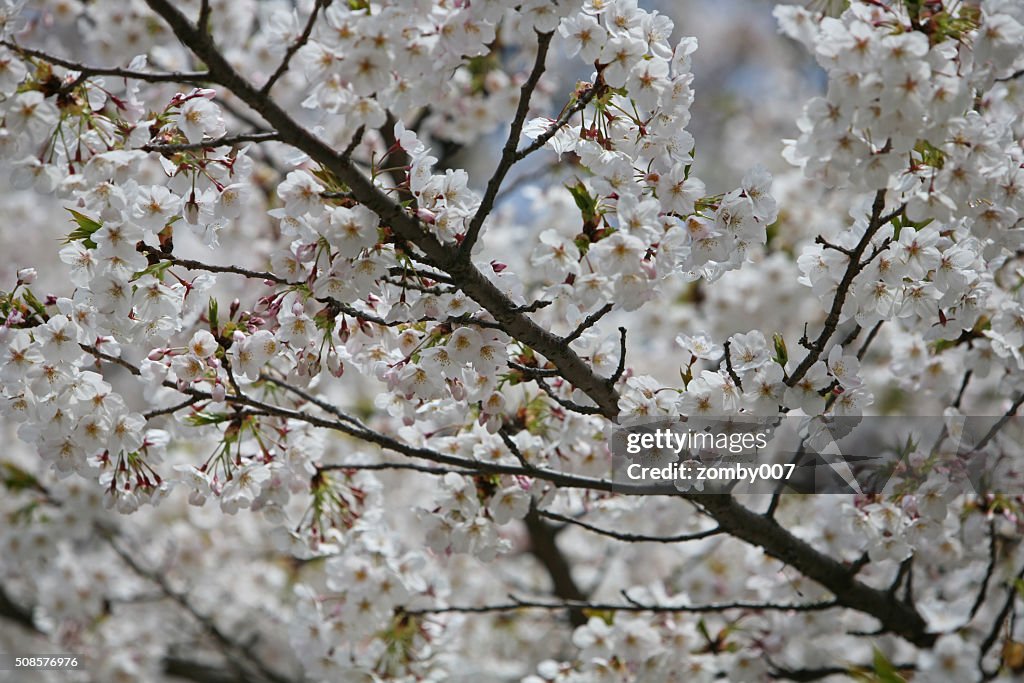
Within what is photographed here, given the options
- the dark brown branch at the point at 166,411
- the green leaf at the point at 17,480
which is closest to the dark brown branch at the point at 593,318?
the dark brown branch at the point at 166,411

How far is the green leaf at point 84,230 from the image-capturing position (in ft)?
6.30

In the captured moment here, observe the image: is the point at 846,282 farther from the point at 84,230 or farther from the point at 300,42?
the point at 84,230

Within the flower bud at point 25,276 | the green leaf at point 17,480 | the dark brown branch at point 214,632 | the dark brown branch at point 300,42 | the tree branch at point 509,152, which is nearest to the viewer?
the dark brown branch at point 300,42

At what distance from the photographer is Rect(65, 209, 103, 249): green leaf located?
1921 mm

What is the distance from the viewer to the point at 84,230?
1.95 meters

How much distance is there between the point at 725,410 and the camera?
204 centimetres

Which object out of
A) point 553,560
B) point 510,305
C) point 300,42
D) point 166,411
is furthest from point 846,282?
point 553,560

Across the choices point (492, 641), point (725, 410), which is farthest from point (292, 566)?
point (725, 410)

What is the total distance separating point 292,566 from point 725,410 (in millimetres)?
4819

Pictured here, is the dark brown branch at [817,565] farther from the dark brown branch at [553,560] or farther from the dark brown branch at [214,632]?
the dark brown branch at [214,632]

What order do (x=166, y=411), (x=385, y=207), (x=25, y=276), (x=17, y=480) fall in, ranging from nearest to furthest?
(x=385, y=207) → (x=25, y=276) → (x=166, y=411) → (x=17, y=480)

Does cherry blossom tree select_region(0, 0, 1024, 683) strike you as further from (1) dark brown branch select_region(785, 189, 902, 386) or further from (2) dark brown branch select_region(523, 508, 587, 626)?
(2) dark brown branch select_region(523, 508, 587, 626)

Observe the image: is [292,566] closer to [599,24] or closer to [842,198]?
[842,198]

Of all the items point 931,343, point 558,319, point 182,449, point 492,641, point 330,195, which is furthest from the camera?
point 182,449
